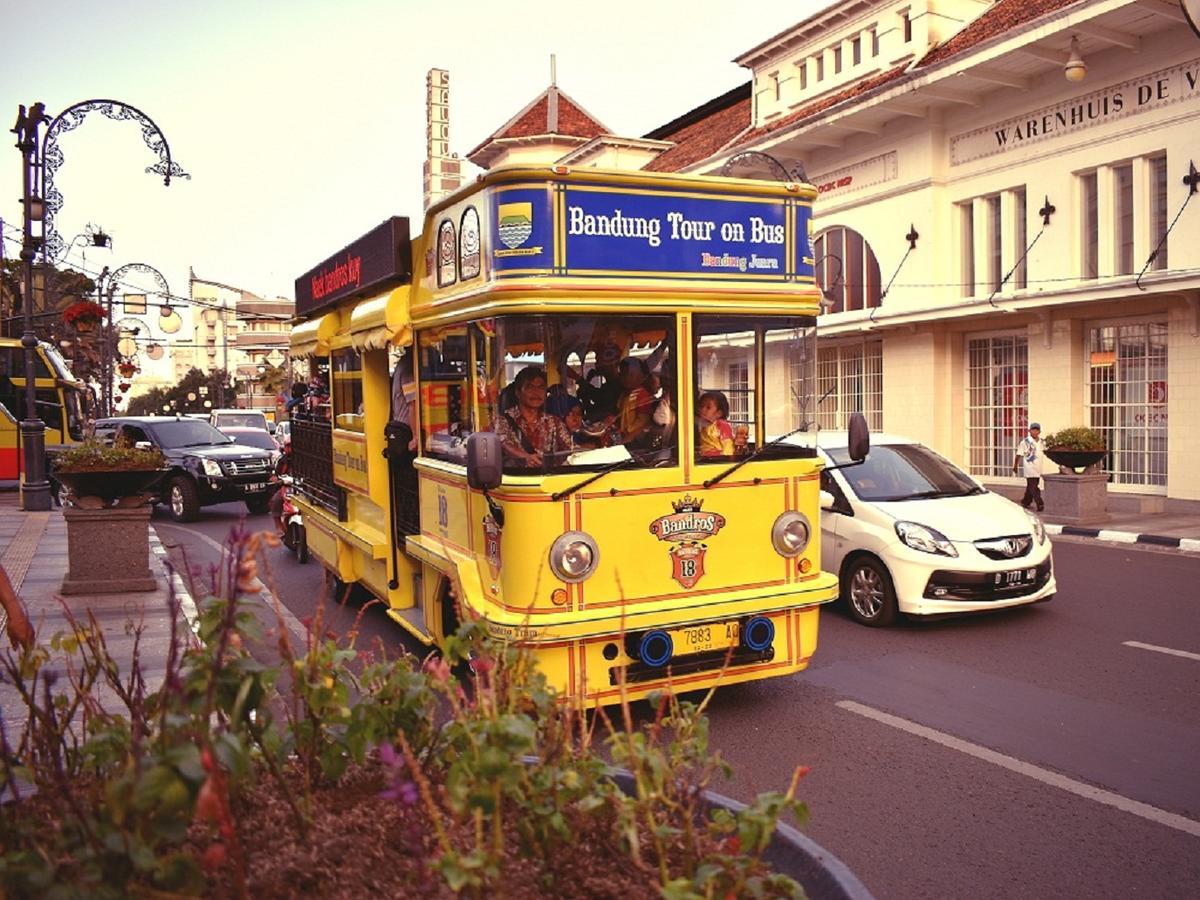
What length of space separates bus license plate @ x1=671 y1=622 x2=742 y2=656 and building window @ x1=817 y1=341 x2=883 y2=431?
1837 centimetres

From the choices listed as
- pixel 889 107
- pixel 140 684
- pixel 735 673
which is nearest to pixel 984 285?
pixel 889 107

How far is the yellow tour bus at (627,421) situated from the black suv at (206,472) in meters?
12.8

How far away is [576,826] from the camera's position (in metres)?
2.52

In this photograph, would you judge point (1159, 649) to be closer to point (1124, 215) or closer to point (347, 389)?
point (347, 389)

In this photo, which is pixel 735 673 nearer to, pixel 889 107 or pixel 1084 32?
pixel 1084 32

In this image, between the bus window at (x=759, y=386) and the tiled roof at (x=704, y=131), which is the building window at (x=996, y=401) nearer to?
the tiled roof at (x=704, y=131)

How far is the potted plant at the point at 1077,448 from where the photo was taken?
15.9 metres

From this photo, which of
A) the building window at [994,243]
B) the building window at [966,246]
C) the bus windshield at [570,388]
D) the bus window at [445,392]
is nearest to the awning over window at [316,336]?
the bus window at [445,392]

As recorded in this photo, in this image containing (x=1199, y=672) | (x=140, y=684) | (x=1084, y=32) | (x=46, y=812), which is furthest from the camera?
(x=1084, y=32)

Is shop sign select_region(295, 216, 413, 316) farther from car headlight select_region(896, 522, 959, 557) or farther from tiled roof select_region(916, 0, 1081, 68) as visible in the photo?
tiled roof select_region(916, 0, 1081, 68)

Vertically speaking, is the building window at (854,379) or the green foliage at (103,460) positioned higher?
the building window at (854,379)

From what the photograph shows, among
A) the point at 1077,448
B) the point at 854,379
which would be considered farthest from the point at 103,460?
the point at 854,379

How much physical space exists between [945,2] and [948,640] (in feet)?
61.3

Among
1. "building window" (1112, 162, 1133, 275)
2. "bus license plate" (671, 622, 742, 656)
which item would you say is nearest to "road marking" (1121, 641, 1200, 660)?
"bus license plate" (671, 622, 742, 656)
